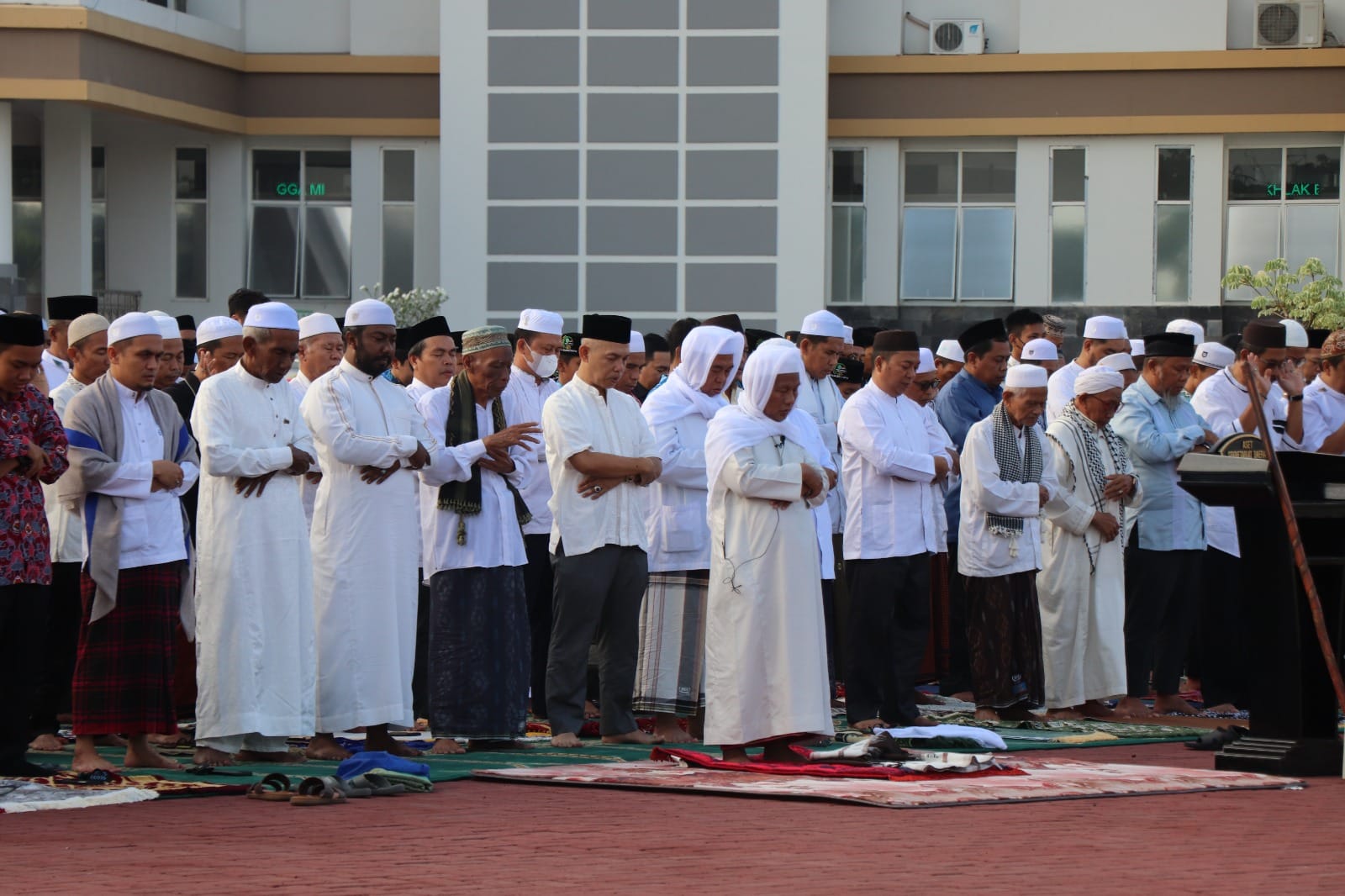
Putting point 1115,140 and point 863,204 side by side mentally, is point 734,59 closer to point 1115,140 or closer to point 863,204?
point 863,204

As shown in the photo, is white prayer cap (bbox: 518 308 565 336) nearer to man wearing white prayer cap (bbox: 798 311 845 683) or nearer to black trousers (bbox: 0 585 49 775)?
man wearing white prayer cap (bbox: 798 311 845 683)

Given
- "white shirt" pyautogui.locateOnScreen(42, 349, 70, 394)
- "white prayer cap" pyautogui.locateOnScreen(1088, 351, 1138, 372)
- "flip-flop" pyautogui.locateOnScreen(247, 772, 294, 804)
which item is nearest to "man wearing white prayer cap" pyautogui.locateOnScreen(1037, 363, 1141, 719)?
"white prayer cap" pyautogui.locateOnScreen(1088, 351, 1138, 372)

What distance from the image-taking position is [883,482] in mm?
11039

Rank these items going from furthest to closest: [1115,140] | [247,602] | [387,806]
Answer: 1. [1115,140]
2. [247,602]
3. [387,806]

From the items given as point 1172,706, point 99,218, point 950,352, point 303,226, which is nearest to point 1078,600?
point 1172,706

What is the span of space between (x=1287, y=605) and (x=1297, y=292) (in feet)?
80.5

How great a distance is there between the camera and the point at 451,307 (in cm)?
3231

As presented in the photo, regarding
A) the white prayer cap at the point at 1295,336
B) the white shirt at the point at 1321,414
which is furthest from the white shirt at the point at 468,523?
the white prayer cap at the point at 1295,336

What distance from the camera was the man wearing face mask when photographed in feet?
37.6

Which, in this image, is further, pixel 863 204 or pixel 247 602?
pixel 863 204

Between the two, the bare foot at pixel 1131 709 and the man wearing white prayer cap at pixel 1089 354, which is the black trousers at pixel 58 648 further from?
the man wearing white prayer cap at pixel 1089 354

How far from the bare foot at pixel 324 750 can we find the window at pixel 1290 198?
87.3 ft

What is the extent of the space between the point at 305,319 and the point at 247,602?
75.6 inches

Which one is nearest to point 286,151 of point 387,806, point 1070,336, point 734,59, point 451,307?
point 451,307
